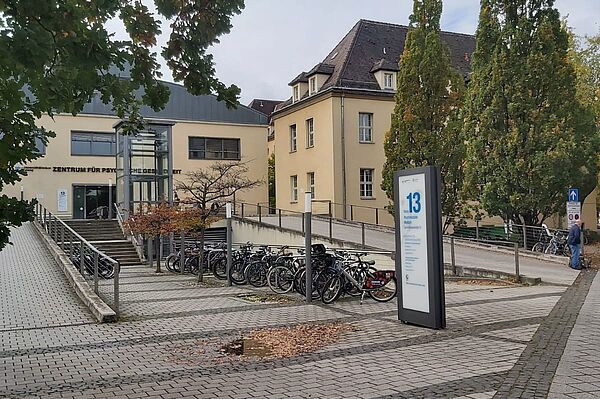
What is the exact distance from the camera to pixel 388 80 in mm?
34281

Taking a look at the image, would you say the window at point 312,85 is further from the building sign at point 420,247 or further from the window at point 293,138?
the building sign at point 420,247

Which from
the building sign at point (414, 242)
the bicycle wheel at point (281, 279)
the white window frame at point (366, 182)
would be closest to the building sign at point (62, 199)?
the white window frame at point (366, 182)

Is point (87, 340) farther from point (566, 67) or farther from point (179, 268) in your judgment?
point (566, 67)

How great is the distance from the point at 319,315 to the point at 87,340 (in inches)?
156

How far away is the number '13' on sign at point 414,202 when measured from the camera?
9330 mm

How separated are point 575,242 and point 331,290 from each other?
31.6 ft

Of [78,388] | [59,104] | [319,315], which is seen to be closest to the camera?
[59,104]

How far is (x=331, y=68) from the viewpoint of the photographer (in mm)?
34750

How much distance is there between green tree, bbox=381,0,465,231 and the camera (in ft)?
87.1

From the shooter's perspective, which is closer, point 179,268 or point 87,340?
point 87,340

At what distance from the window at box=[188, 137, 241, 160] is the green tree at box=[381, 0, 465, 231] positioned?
19772 millimetres

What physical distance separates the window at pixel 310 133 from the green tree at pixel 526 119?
40.7ft

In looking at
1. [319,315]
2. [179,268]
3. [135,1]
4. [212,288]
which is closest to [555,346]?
[319,315]

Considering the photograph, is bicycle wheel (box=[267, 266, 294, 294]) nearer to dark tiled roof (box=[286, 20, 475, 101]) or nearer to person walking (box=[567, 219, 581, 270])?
person walking (box=[567, 219, 581, 270])
